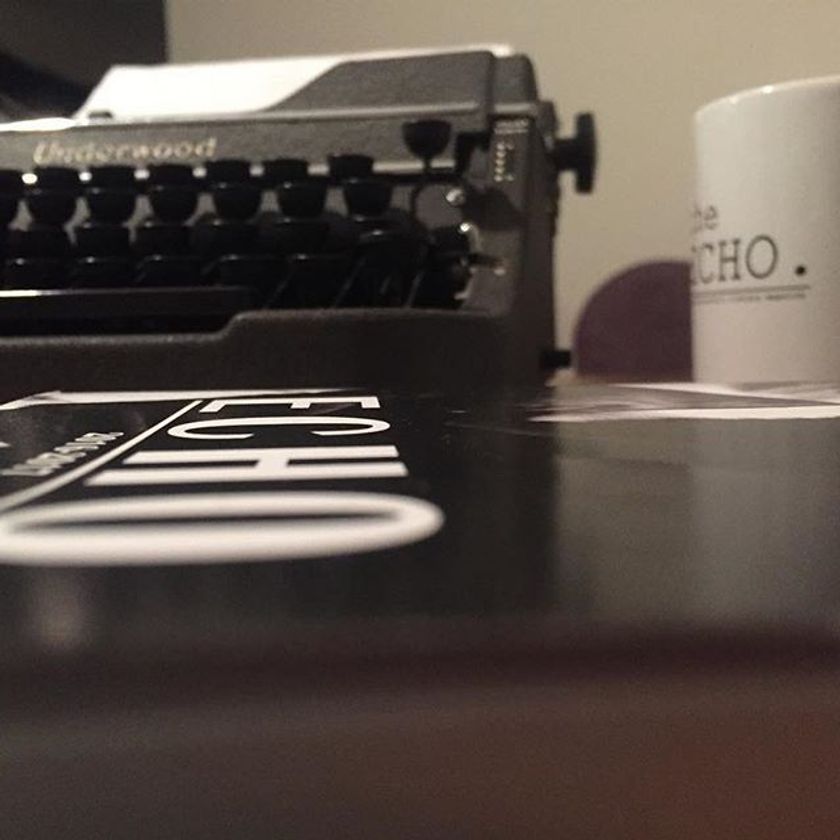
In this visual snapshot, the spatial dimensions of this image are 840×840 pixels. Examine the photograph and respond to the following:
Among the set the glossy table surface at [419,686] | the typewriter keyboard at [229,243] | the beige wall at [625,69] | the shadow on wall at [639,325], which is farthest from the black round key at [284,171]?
the beige wall at [625,69]

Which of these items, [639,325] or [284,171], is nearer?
[284,171]

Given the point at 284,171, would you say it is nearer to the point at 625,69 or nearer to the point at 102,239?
the point at 102,239

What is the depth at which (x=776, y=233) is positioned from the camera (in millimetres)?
589

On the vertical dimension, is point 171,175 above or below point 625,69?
below

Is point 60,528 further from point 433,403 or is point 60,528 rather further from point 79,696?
point 433,403

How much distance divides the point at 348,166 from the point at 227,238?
3.2 inches

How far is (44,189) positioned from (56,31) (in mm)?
659

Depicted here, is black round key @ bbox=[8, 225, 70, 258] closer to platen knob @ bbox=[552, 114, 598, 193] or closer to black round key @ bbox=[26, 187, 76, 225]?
black round key @ bbox=[26, 187, 76, 225]

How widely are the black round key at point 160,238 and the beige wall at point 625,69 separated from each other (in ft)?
2.65

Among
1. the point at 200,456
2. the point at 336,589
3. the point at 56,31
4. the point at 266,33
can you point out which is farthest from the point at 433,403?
the point at 266,33

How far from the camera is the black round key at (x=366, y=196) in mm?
608

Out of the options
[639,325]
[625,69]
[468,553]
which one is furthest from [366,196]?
[625,69]

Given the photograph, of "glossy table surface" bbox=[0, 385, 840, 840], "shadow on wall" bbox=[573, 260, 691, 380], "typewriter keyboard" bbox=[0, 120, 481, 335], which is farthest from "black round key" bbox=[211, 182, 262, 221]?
"shadow on wall" bbox=[573, 260, 691, 380]

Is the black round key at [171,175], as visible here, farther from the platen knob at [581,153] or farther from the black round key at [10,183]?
the platen knob at [581,153]
